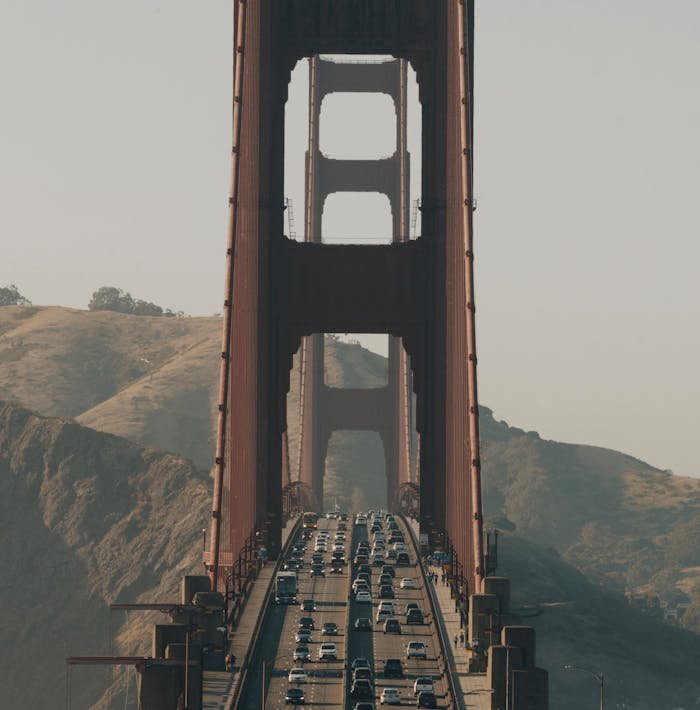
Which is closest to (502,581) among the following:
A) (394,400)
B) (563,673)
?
(394,400)

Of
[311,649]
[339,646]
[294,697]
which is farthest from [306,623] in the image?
[294,697]

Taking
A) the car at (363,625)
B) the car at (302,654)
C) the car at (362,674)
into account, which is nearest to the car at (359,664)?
the car at (362,674)

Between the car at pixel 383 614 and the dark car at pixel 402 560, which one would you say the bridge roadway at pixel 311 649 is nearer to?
the car at pixel 383 614

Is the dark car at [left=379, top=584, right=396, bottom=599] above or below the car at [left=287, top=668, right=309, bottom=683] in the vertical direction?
above

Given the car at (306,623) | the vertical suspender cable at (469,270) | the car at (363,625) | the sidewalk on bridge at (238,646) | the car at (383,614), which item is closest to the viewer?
the sidewalk on bridge at (238,646)

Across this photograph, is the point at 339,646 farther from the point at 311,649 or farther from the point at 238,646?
the point at 238,646

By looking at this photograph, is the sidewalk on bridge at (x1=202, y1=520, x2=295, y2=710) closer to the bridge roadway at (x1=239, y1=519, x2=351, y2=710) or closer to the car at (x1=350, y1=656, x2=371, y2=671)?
the bridge roadway at (x1=239, y1=519, x2=351, y2=710)

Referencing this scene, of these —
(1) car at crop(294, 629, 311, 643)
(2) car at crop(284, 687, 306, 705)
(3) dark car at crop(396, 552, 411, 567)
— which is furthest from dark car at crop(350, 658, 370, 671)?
(3) dark car at crop(396, 552, 411, 567)
